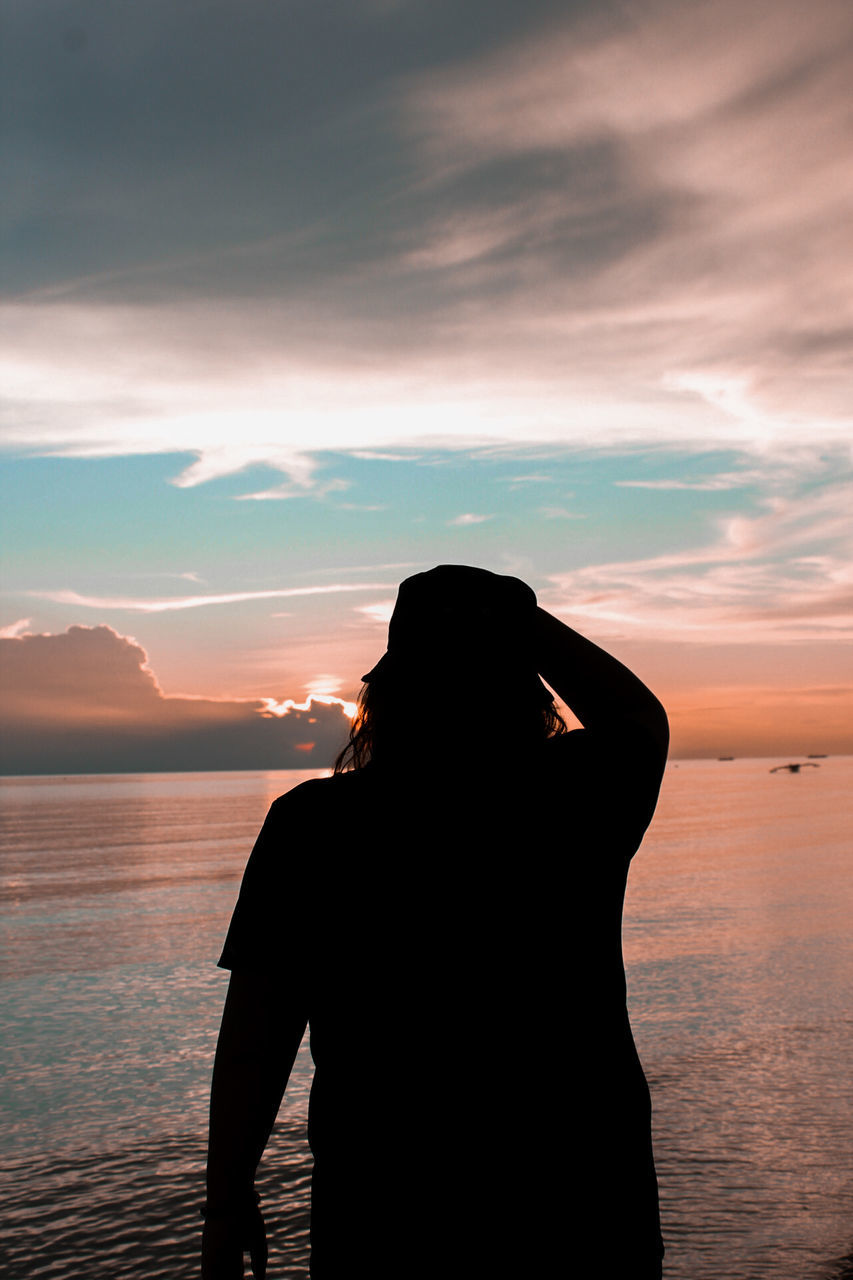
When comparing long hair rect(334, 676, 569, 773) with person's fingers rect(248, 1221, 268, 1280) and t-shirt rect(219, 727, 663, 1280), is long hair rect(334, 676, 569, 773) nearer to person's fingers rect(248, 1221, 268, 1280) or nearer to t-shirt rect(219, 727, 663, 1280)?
t-shirt rect(219, 727, 663, 1280)

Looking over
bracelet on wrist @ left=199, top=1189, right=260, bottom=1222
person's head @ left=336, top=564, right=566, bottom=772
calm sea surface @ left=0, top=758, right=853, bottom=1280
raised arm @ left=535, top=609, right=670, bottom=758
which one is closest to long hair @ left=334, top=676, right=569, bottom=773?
person's head @ left=336, top=564, right=566, bottom=772

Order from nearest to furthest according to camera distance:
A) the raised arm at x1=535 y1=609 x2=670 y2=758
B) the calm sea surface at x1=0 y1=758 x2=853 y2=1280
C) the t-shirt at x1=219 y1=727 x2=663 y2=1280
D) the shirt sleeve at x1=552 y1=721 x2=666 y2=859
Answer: the t-shirt at x1=219 y1=727 x2=663 y2=1280 → the shirt sleeve at x1=552 y1=721 x2=666 y2=859 → the raised arm at x1=535 y1=609 x2=670 y2=758 → the calm sea surface at x1=0 y1=758 x2=853 y2=1280

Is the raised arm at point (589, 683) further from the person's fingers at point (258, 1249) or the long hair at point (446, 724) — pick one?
the person's fingers at point (258, 1249)

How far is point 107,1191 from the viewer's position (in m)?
6.77

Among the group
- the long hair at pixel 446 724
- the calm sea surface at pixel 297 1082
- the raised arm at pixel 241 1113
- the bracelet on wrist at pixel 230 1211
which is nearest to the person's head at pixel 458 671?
the long hair at pixel 446 724

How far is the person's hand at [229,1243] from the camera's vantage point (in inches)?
66.4

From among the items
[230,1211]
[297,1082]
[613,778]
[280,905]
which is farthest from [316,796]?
[297,1082]

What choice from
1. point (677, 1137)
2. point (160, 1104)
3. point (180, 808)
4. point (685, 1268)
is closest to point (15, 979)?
point (160, 1104)

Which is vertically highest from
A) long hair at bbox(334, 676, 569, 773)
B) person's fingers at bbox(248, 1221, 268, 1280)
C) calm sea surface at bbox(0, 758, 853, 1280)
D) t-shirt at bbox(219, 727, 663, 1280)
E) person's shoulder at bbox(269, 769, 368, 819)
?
long hair at bbox(334, 676, 569, 773)

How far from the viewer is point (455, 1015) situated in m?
1.65

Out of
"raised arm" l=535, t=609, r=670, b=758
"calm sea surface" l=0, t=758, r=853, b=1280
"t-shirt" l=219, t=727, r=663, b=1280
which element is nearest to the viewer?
"t-shirt" l=219, t=727, r=663, b=1280

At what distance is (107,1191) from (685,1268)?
3.67 meters

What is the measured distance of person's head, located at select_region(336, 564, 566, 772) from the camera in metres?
1.79

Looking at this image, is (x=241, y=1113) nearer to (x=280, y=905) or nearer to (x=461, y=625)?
(x=280, y=905)
